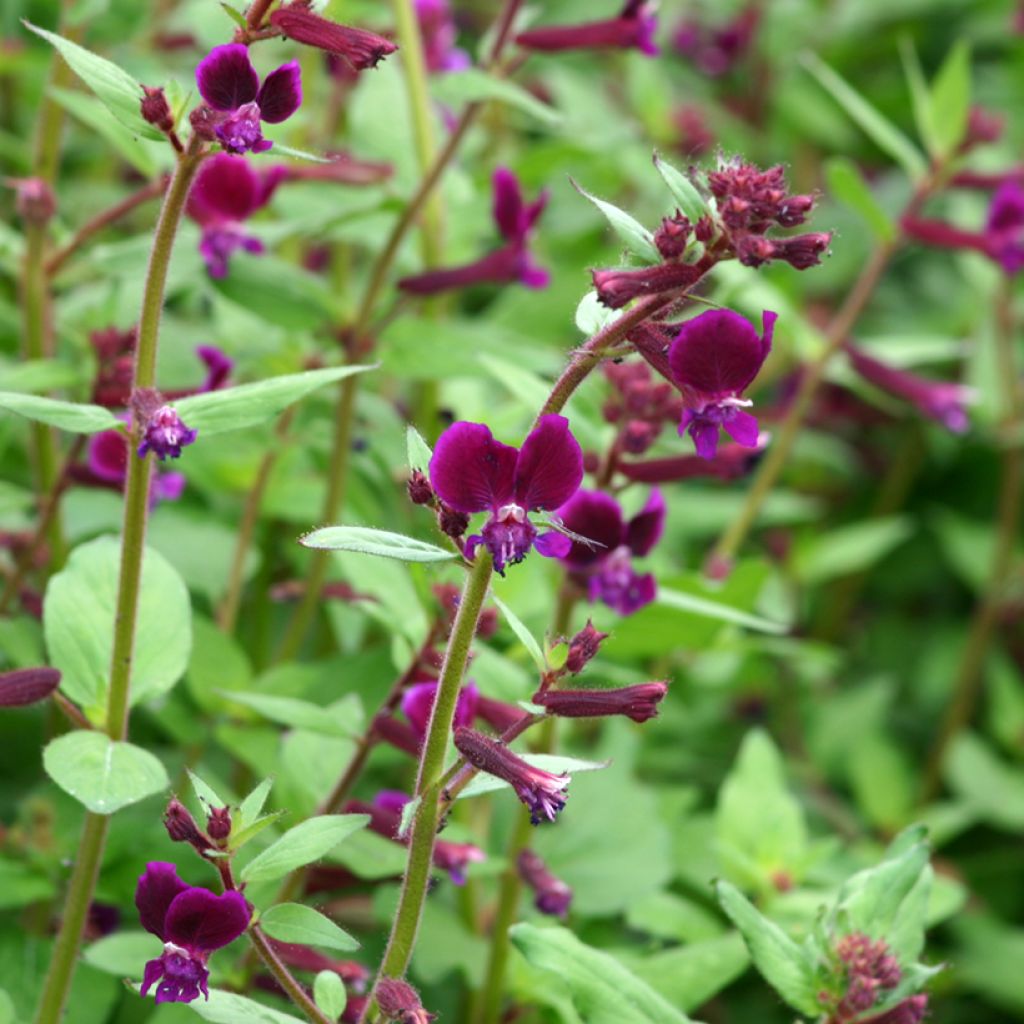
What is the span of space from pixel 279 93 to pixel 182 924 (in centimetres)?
68

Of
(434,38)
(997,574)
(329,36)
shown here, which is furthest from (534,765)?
(997,574)

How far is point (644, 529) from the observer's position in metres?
1.57

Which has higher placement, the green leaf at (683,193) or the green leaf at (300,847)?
the green leaf at (683,193)

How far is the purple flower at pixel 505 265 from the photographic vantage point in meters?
1.89

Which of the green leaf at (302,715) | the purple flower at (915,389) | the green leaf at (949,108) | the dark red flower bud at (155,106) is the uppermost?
the green leaf at (949,108)

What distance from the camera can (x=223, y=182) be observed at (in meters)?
1.75

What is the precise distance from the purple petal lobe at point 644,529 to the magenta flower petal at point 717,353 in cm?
48

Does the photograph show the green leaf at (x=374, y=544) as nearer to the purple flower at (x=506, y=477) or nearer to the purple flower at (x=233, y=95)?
the purple flower at (x=506, y=477)

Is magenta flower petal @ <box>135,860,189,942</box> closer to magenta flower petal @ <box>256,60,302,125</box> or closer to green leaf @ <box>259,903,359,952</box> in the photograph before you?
green leaf @ <box>259,903,359,952</box>

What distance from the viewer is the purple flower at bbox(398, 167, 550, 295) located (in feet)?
6.20

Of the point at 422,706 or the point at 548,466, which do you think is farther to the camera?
the point at 422,706

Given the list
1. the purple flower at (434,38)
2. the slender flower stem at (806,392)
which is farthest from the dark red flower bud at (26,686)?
the purple flower at (434,38)

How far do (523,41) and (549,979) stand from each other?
4.21 ft

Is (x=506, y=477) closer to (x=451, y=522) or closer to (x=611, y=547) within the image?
(x=451, y=522)
